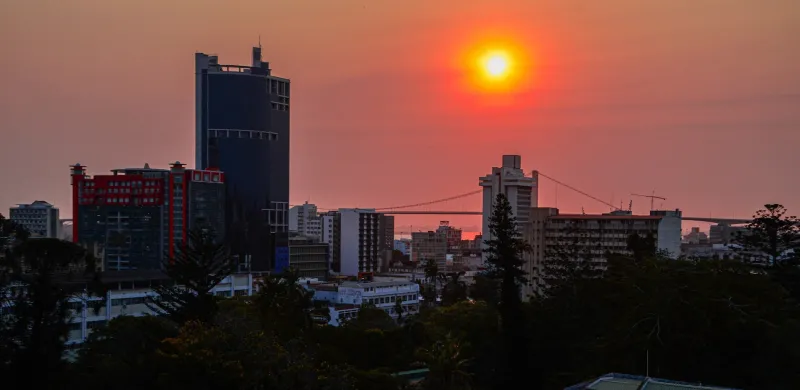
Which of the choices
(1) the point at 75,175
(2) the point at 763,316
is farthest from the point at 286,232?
(2) the point at 763,316

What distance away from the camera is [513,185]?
102 metres

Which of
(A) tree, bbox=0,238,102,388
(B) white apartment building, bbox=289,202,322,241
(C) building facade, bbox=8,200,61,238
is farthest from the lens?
(B) white apartment building, bbox=289,202,322,241

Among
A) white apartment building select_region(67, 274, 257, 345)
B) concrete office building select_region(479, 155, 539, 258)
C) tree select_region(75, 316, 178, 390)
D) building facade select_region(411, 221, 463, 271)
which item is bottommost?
building facade select_region(411, 221, 463, 271)

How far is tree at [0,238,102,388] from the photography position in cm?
2061

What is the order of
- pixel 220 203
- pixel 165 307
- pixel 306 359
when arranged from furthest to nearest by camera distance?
pixel 220 203 < pixel 165 307 < pixel 306 359

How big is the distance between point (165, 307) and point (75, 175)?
54972 mm

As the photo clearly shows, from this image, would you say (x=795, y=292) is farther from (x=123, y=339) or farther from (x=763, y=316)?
(x=123, y=339)

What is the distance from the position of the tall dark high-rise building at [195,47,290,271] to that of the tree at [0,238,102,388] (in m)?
71.4

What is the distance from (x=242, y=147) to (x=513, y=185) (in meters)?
28.2

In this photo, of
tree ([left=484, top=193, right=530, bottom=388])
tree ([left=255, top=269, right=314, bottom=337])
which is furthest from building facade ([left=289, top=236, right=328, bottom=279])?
tree ([left=484, top=193, right=530, bottom=388])

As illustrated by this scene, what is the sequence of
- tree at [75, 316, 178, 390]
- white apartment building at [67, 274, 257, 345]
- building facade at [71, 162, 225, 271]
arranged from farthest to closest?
1. building facade at [71, 162, 225, 271]
2. white apartment building at [67, 274, 257, 345]
3. tree at [75, 316, 178, 390]

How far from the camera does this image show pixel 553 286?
38500mm

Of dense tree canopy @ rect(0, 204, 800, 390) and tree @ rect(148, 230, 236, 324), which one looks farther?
tree @ rect(148, 230, 236, 324)

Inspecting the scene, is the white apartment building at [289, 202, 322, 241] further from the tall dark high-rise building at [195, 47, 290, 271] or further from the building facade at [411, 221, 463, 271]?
the tall dark high-rise building at [195, 47, 290, 271]
